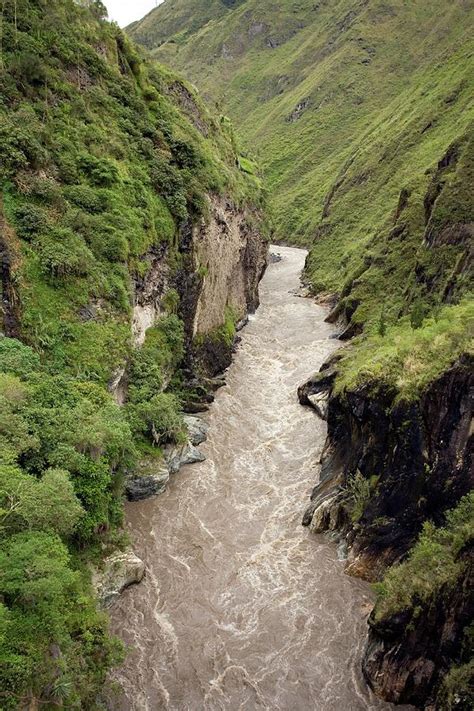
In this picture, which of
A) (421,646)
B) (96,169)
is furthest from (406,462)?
(96,169)

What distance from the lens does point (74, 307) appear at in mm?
29188

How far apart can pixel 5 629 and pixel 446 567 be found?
14.2 metres

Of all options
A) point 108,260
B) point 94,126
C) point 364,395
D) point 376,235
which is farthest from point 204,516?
point 376,235

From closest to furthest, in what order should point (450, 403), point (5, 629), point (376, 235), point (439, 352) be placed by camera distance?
point (5, 629)
point (450, 403)
point (439, 352)
point (376, 235)

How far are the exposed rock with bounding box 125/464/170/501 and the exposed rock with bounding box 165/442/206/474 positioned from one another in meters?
1.70

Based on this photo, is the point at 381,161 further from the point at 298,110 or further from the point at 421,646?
the point at 421,646

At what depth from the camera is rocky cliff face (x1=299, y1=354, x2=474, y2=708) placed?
18219mm

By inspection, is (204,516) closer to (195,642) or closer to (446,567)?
(195,642)

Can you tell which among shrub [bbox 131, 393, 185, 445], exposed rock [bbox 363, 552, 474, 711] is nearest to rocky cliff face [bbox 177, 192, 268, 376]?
shrub [bbox 131, 393, 185, 445]

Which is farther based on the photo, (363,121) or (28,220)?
(363,121)

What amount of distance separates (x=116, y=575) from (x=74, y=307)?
1399 cm

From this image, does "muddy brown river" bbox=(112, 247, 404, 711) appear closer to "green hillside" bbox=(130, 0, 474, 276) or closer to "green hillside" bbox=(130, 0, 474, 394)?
"green hillside" bbox=(130, 0, 474, 394)

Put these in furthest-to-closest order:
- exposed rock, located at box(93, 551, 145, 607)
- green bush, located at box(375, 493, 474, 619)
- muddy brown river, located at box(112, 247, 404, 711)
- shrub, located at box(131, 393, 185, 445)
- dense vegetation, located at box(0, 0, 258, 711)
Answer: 1. shrub, located at box(131, 393, 185, 445)
2. exposed rock, located at box(93, 551, 145, 607)
3. muddy brown river, located at box(112, 247, 404, 711)
4. green bush, located at box(375, 493, 474, 619)
5. dense vegetation, located at box(0, 0, 258, 711)

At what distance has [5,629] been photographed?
14.5 metres
